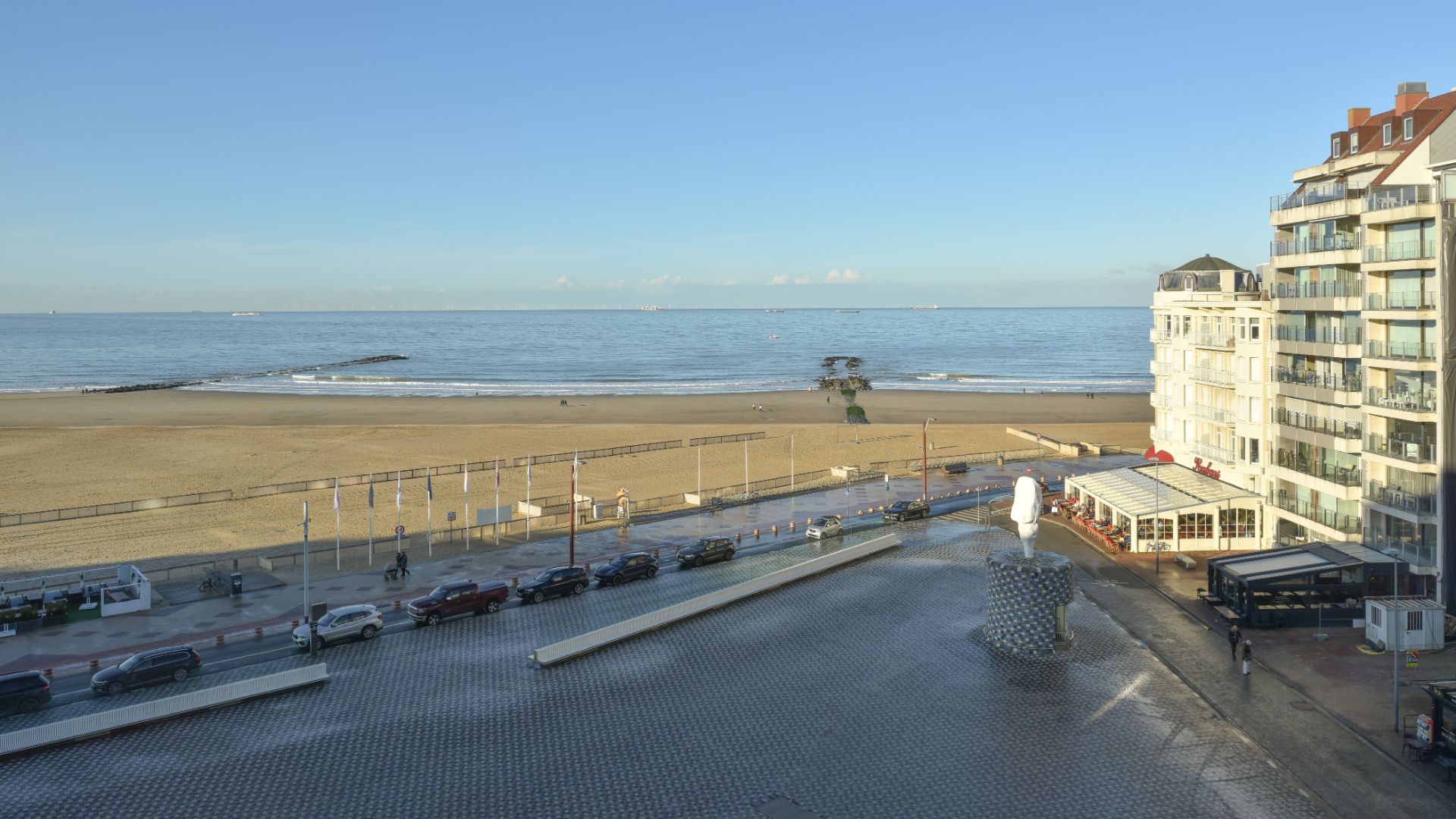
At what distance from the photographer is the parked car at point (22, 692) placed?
23.1 meters

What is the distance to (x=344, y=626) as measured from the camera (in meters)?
28.2

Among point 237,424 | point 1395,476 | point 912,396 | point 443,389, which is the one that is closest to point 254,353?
point 443,389

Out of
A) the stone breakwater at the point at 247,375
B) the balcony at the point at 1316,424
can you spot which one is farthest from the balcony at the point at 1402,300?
the stone breakwater at the point at 247,375

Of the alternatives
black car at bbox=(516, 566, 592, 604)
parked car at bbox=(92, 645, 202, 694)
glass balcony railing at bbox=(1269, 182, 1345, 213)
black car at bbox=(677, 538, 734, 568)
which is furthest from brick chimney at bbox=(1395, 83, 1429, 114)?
parked car at bbox=(92, 645, 202, 694)

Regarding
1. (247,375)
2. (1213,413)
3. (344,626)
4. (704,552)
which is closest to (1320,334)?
(1213,413)

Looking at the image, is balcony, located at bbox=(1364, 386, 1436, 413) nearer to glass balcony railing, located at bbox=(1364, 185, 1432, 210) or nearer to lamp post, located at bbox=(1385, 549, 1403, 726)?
lamp post, located at bbox=(1385, 549, 1403, 726)

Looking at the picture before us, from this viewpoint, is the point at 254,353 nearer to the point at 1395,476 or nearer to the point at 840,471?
the point at 840,471

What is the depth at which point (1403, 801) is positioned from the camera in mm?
18859

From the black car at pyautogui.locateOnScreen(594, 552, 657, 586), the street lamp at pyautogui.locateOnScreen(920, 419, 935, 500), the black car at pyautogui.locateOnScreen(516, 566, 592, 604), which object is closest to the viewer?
the black car at pyautogui.locateOnScreen(516, 566, 592, 604)

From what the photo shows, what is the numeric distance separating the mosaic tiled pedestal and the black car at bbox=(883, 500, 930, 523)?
17.6 meters

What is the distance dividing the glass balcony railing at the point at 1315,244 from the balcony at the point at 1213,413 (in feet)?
25.2

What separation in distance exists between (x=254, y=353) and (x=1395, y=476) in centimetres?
19809

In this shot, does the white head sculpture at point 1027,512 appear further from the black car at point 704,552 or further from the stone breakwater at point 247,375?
the stone breakwater at point 247,375

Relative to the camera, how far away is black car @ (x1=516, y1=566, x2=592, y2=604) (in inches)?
1287
